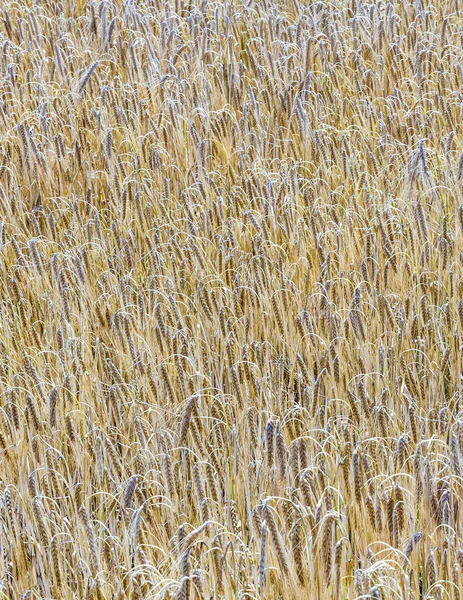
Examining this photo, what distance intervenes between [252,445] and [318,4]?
2.87 metres

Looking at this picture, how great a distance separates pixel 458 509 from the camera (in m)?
1.71

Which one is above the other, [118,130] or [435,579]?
[118,130]

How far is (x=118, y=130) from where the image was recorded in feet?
11.7

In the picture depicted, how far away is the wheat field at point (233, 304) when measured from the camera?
5.46 ft

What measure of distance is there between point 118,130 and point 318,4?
4.17ft

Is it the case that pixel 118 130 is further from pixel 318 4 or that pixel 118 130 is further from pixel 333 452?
pixel 333 452

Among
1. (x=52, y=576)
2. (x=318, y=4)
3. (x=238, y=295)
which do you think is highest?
(x=318, y=4)

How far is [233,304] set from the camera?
2.47 metres

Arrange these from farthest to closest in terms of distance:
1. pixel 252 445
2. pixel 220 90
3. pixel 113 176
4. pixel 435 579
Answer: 1. pixel 220 90
2. pixel 113 176
3. pixel 252 445
4. pixel 435 579

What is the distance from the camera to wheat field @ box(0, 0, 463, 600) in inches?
65.5

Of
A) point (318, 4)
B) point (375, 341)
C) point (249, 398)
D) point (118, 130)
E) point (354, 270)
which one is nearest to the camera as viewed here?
point (249, 398)

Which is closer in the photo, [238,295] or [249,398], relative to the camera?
[249,398]

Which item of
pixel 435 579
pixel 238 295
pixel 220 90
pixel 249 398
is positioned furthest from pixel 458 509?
pixel 220 90

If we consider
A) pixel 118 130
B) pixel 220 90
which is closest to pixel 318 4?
pixel 220 90
